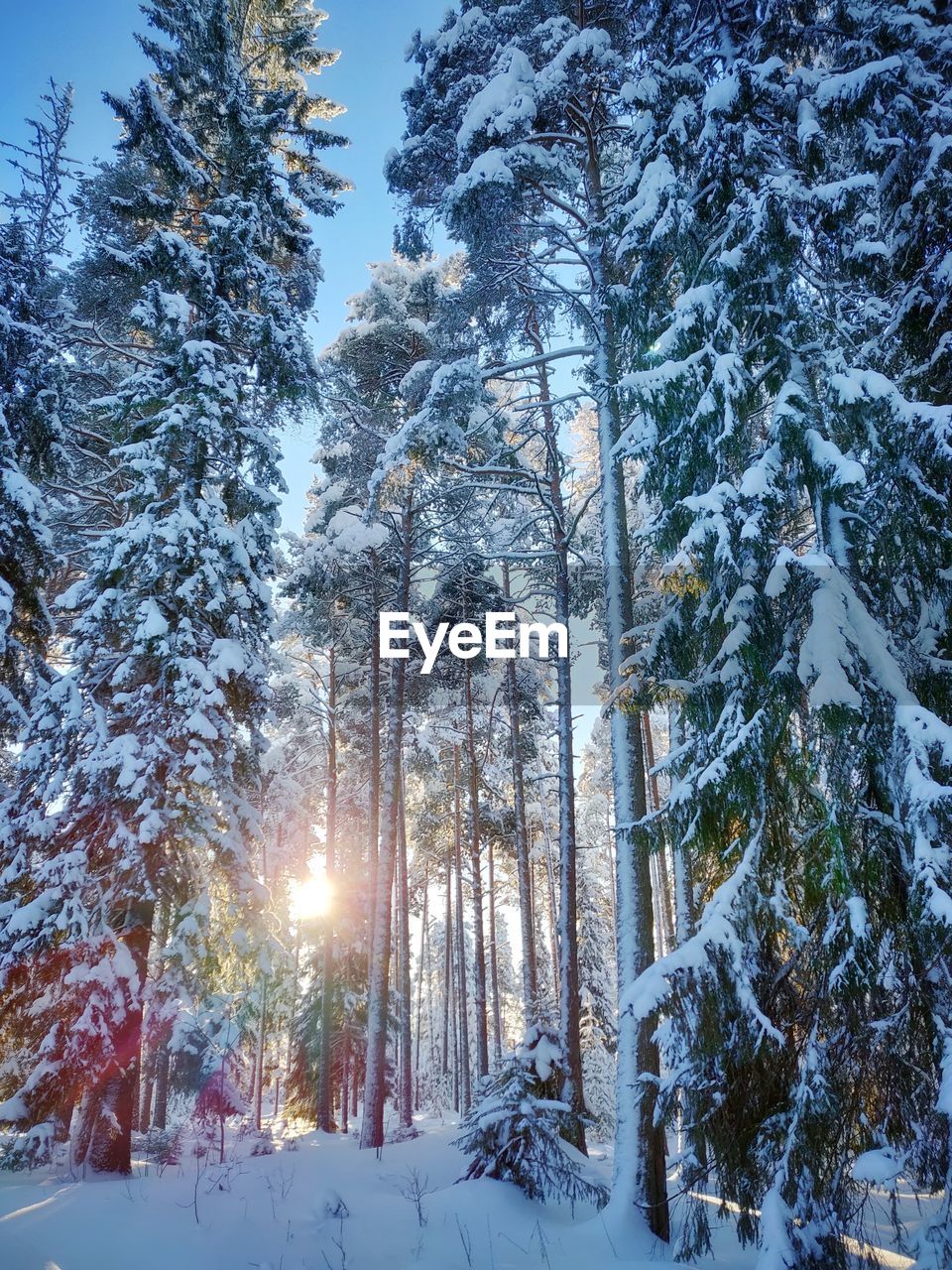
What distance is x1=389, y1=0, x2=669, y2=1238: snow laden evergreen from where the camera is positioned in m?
6.48

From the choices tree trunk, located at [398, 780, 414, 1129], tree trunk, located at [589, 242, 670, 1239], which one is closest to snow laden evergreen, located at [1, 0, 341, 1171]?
tree trunk, located at [589, 242, 670, 1239]

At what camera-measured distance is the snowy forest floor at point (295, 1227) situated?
17.4ft

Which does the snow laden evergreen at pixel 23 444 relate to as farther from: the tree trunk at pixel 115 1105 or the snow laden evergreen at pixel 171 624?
the tree trunk at pixel 115 1105

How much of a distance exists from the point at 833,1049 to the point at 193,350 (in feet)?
35.2

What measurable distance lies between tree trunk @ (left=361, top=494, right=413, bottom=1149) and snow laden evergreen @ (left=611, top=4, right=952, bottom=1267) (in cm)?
778

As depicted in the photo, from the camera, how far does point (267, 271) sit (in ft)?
35.0

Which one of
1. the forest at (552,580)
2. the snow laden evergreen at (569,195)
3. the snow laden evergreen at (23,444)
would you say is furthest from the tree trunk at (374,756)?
the snow laden evergreen at (23,444)

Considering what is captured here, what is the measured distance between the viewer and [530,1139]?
7.43 meters

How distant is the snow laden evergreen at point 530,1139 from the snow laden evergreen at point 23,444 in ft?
25.7

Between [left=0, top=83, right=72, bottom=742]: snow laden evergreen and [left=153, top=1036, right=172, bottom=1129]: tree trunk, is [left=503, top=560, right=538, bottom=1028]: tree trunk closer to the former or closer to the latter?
[left=0, top=83, right=72, bottom=742]: snow laden evergreen

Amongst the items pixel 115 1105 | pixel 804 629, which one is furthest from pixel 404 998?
pixel 804 629

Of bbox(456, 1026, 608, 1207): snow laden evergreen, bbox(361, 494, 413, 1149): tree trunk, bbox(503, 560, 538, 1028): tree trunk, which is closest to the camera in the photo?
bbox(456, 1026, 608, 1207): snow laden evergreen

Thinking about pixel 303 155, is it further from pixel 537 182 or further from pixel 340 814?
pixel 340 814

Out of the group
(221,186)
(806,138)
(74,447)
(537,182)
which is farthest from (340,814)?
(806,138)
